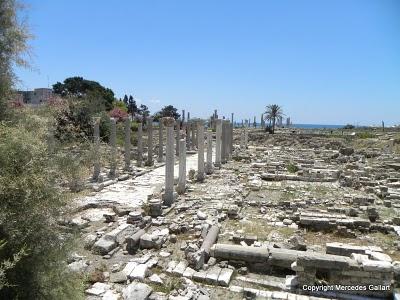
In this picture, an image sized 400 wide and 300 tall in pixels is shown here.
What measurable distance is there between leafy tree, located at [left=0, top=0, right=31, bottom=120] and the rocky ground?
10.2 feet

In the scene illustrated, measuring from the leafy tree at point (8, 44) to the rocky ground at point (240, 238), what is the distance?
3102 millimetres

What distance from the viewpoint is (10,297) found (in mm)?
4875

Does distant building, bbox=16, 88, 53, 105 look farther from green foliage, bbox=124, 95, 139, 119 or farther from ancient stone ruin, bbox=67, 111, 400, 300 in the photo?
green foliage, bbox=124, 95, 139, 119

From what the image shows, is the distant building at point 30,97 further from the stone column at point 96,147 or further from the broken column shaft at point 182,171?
the broken column shaft at point 182,171

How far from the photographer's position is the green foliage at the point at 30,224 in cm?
489

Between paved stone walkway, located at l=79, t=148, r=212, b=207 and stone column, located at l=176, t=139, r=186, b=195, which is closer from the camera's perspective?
paved stone walkway, located at l=79, t=148, r=212, b=207

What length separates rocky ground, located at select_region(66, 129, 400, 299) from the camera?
741cm

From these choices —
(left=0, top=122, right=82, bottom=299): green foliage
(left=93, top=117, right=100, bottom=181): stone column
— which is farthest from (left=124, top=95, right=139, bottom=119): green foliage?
(left=0, top=122, right=82, bottom=299): green foliage

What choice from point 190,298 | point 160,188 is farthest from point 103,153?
point 190,298

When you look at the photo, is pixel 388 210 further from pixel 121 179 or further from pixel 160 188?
pixel 121 179

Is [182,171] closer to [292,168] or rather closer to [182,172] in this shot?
[182,172]

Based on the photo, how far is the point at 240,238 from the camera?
978 centimetres

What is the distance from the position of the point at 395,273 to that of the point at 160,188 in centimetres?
1047

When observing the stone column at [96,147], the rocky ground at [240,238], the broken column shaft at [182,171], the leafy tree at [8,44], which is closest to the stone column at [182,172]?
the broken column shaft at [182,171]
